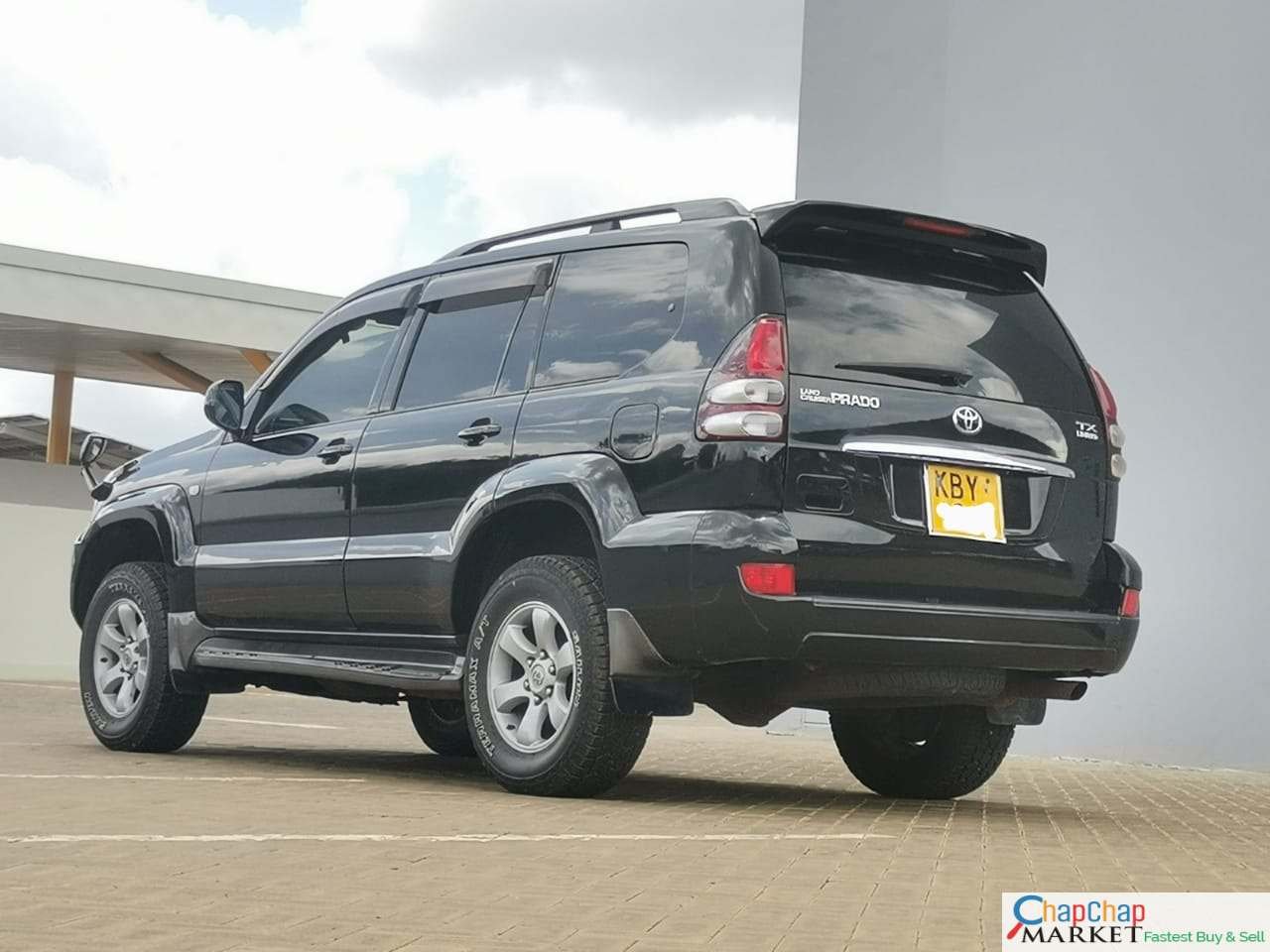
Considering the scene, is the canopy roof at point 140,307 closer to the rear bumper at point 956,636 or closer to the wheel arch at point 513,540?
the wheel arch at point 513,540

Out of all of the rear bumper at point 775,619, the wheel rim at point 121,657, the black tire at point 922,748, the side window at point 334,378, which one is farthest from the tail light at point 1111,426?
the wheel rim at point 121,657

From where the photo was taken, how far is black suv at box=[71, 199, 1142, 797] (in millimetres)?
6426

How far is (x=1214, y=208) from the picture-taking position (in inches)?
472

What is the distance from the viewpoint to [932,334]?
6.93 metres

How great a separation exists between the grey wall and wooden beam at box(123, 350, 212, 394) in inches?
699

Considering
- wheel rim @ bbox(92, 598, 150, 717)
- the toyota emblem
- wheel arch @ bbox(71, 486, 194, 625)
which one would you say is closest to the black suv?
the toyota emblem

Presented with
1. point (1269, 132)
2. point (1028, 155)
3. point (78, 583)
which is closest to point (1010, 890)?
point (78, 583)

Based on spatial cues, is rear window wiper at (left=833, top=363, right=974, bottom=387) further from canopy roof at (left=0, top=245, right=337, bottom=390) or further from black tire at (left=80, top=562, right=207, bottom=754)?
canopy roof at (left=0, top=245, right=337, bottom=390)

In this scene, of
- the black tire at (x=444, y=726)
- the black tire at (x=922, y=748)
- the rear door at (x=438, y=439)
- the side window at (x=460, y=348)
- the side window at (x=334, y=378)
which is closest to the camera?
the rear door at (x=438, y=439)

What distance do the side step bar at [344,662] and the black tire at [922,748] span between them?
63.9 inches

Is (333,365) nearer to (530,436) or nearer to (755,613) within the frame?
(530,436)

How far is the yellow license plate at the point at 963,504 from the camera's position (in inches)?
259

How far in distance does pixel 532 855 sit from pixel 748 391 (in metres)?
1.84

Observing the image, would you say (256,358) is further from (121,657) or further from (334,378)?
(334,378)
